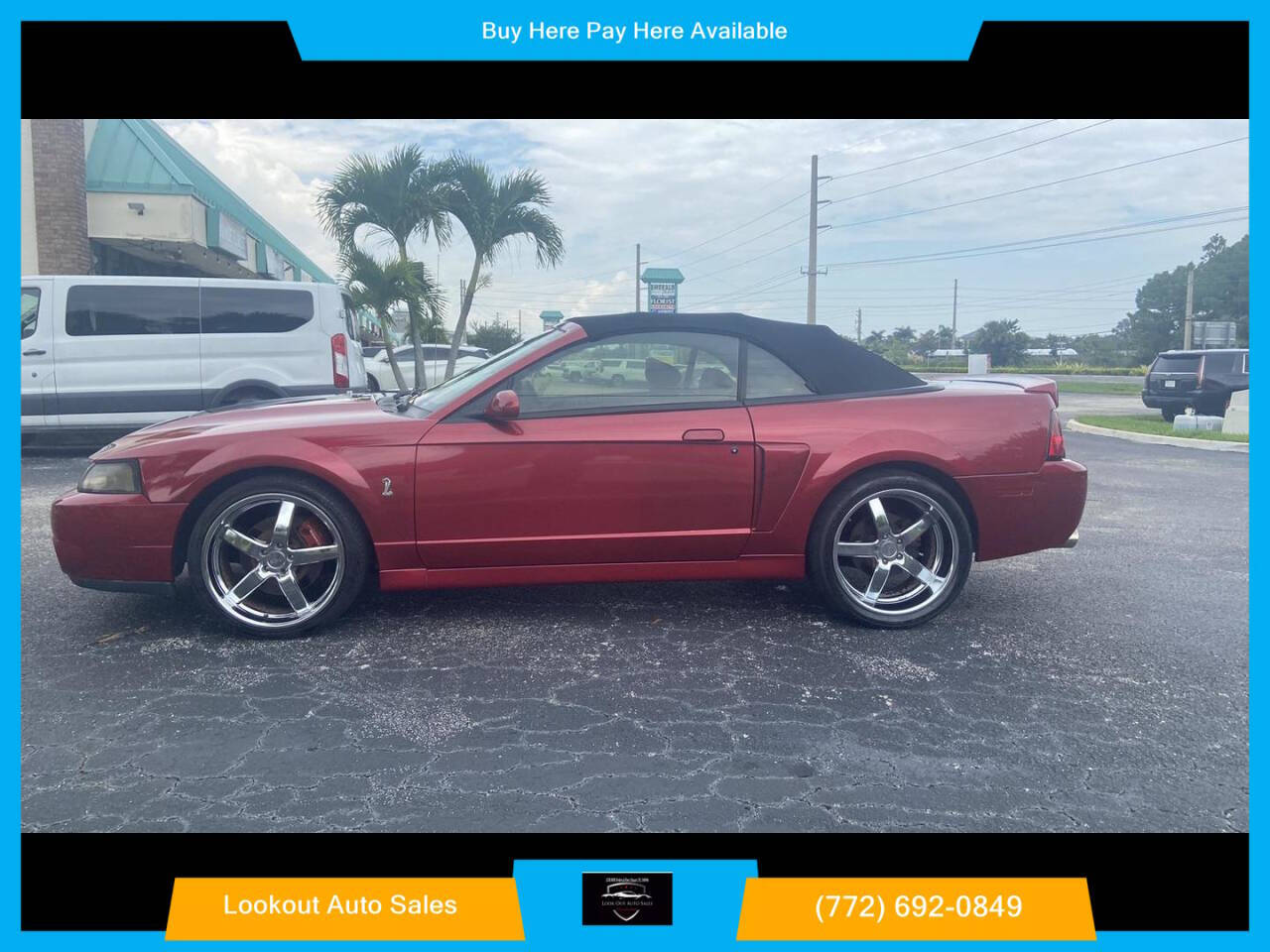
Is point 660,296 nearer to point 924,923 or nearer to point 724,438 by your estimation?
point 724,438

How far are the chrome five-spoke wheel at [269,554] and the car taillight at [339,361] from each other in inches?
269

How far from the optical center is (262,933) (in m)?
1.61

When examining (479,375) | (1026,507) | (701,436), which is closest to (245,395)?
(479,375)

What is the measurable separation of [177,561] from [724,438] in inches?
95.3

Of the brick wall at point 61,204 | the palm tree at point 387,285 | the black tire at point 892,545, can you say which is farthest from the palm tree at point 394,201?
the brick wall at point 61,204

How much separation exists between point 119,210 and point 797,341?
13.6 meters

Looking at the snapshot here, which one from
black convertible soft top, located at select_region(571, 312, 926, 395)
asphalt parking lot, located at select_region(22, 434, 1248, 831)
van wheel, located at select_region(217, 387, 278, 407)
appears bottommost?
asphalt parking lot, located at select_region(22, 434, 1248, 831)

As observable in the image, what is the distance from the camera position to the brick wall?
42.1ft

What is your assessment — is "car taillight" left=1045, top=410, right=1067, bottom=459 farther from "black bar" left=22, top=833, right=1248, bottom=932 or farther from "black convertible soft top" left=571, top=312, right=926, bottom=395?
"black bar" left=22, top=833, right=1248, bottom=932

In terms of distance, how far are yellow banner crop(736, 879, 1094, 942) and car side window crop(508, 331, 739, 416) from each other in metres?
2.63

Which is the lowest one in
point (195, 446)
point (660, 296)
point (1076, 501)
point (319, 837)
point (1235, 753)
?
point (1235, 753)

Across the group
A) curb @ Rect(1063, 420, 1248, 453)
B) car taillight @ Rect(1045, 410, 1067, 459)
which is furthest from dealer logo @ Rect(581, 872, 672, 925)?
curb @ Rect(1063, 420, 1248, 453)

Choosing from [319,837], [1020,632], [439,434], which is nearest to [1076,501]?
[1020,632]

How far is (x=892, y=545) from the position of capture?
13.4 ft
